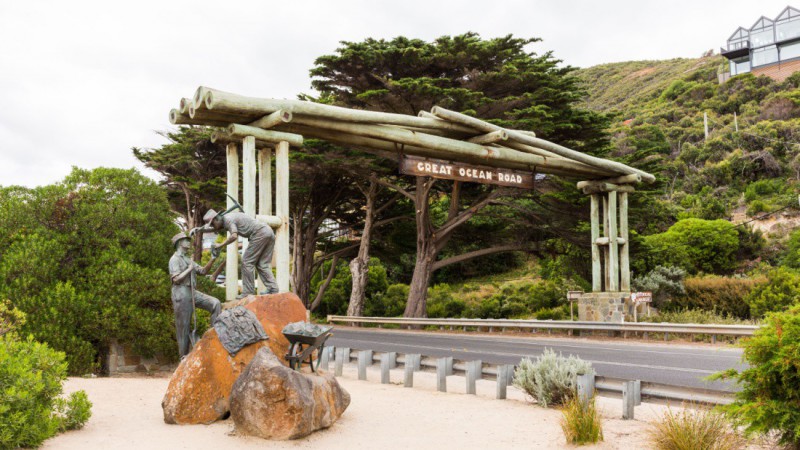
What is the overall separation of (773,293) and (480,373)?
15.0 m

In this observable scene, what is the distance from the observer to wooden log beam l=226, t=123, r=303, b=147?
12.2 meters

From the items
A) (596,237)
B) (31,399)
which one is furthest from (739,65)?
(31,399)

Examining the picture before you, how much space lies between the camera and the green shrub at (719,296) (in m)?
22.7

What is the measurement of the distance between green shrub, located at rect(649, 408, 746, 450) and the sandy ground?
660 mm

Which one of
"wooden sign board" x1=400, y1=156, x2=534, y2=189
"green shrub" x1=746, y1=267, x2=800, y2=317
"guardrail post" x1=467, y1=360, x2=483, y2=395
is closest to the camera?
"guardrail post" x1=467, y1=360, x2=483, y2=395

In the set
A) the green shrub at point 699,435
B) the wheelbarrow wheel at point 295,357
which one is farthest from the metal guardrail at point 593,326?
the wheelbarrow wheel at point 295,357

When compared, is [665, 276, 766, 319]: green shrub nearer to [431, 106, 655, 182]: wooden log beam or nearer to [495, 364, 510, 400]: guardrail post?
[431, 106, 655, 182]: wooden log beam

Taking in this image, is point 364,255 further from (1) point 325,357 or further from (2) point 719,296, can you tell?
(2) point 719,296

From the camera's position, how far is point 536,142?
56.1 ft

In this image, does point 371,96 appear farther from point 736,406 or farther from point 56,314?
point 736,406

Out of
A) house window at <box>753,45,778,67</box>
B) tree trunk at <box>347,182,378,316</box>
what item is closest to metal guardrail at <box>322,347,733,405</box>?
tree trunk at <box>347,182,378,316</box>

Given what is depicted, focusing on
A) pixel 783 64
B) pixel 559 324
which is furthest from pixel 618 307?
pixel 783 64

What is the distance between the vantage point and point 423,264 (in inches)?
979

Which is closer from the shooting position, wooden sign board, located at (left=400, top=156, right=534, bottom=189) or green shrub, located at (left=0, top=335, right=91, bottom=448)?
green shrub, located at (left=0, top=335, right=91, bottom=448)
